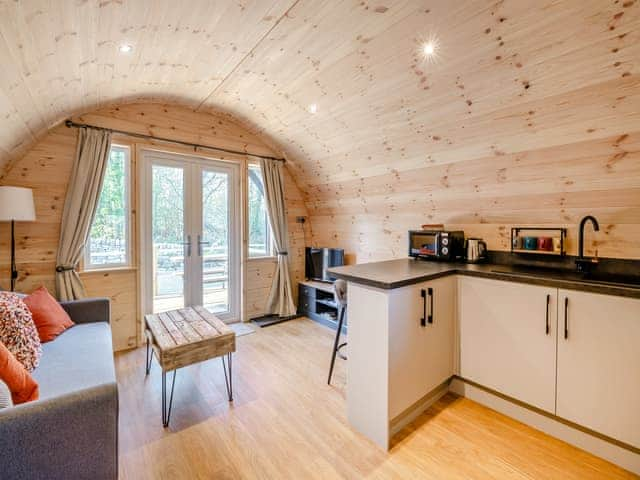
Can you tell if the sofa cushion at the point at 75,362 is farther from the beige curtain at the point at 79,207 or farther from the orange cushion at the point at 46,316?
the beige curtain at the point at 79,207

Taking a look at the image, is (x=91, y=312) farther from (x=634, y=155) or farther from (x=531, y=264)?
(x=634, y=155)

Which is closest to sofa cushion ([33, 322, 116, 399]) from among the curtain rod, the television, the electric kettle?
the curtain rod

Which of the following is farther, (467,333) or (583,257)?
(467,333)

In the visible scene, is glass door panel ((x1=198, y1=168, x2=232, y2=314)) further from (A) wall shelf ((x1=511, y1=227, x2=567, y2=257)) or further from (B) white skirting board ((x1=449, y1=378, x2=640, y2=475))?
(A) wall shelf ((x1=511, y1=227, x2=567, y2=257))

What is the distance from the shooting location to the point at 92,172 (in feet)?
9.77

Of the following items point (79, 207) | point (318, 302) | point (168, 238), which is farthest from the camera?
point (318, 302)

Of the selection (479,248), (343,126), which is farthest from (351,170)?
(479,248)

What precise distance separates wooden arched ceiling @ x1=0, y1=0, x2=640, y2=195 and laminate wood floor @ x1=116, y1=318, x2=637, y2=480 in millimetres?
1967

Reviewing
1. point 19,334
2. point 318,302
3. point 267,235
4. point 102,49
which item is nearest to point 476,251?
point 318,302

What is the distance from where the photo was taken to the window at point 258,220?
426 cm

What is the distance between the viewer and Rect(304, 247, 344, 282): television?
13.6 ft

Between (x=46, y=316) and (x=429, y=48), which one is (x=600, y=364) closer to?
(x=429, y=48)

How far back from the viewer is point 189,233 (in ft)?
12.2

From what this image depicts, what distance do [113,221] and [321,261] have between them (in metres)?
2.58
